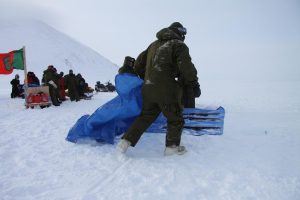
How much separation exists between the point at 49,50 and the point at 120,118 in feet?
218

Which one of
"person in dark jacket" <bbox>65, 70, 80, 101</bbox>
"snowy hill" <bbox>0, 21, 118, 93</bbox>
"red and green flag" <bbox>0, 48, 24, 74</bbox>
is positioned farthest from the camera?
"snowy hill" <bbox>0, 21, 118, 93</bbox>

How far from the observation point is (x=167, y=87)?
377 cm

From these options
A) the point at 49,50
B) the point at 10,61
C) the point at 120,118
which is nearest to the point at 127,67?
the point at 120,118

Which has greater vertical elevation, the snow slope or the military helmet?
the military helmet

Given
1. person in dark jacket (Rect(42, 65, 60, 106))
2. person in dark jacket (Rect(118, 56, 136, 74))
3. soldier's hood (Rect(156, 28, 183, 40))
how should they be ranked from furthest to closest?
1. person in dark jacket (Rect(42, 65, 60, 106))
2. person in dark jacket (Rect(118, 56, 136, 74))
3. soldier's hood (Rect(156, 28, 183, 40))

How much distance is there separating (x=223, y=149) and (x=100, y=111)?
5.27 feet

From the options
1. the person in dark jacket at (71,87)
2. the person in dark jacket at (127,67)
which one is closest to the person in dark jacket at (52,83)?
the person in dark jacket at (71,87)

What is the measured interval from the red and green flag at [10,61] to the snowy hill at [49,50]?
41841 mm

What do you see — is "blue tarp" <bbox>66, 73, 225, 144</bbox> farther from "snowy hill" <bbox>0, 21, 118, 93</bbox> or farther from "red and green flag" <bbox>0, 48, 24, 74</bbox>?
"snowy hill" <bbox>0, 21, 118, 93</bbox>

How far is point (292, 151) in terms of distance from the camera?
13.1ft

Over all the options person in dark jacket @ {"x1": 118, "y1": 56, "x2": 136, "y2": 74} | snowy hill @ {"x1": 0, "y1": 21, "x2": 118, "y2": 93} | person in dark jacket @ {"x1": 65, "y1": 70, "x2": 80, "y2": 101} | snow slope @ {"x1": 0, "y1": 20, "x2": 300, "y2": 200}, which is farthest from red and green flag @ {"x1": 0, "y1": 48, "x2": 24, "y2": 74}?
snowy hill @ {"x1": 0, "y1": 21, "x2": 118, "y2": 93}

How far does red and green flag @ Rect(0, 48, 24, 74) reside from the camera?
9.91 metres

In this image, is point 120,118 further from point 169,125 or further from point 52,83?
point 52,83

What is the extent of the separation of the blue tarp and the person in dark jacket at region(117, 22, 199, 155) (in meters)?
0.22
